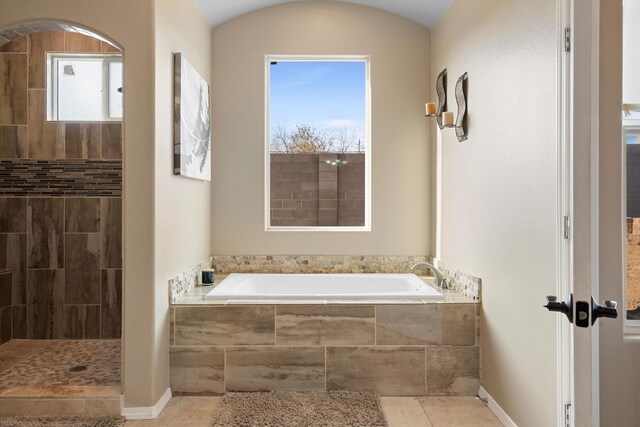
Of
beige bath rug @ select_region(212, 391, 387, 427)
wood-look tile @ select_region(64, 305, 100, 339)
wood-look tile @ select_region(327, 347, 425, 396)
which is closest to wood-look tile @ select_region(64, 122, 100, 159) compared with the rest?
wood-look tile @ select_region(64, 305, 100, 339)

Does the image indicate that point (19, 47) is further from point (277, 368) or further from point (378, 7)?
point (277, 368)

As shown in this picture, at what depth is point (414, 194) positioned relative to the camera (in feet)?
12.7

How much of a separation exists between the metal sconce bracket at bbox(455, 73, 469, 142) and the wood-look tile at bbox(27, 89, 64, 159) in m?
3.08

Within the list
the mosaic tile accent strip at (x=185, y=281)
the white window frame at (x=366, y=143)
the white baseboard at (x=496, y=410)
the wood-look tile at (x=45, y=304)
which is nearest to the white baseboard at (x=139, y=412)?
the mosaic tile accent strip at (x=185, y=281)

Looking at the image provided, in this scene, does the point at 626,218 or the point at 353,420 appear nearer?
the point at 626,218

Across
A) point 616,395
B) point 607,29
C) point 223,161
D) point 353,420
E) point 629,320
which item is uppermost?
point 607,29

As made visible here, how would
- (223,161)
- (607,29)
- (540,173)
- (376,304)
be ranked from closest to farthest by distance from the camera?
(607,29) → (540,173) → (376,304) → (223,161)

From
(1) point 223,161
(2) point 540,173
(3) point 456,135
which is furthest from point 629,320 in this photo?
(1) point 223,161

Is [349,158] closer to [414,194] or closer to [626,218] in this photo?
[414,194]

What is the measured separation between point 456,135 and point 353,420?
6.58 ft

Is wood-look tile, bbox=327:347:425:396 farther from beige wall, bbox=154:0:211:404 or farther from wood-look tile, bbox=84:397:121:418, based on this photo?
wood-look tile, bbox=84:397:121:418

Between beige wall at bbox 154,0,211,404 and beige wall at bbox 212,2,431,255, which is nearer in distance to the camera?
beige wall at bbox 154,0,211,404

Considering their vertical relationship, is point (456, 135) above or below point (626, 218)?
above

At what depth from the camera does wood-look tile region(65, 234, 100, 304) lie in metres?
3.62
